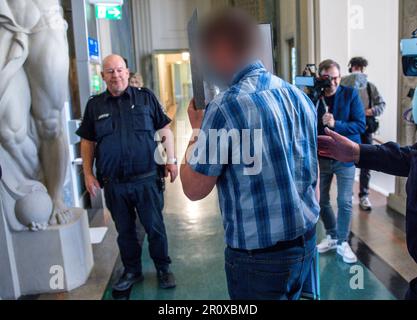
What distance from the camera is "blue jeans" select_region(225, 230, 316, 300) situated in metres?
0.89

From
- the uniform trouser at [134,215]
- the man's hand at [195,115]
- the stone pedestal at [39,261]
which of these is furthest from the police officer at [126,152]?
the man's hand at [195,115]

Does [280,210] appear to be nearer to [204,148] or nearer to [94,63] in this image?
[204,148]

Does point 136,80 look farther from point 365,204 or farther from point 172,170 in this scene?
point 365,204

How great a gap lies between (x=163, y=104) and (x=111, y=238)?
1078 mm

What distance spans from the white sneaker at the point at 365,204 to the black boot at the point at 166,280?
1.54m

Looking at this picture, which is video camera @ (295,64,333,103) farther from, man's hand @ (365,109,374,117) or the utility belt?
the utility belt

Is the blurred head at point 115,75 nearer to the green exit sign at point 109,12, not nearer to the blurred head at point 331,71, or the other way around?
the blurred head at point 331,71

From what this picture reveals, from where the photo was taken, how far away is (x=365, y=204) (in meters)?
2.82

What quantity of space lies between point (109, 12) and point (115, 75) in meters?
1.42

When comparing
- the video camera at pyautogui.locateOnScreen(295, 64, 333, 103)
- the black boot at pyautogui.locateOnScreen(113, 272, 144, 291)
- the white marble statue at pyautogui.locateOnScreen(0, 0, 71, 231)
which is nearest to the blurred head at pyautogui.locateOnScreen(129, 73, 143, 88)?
the white marble statue at pyautogui.locateOnScreen(0, 0, 71, 231)

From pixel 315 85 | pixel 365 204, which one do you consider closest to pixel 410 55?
pixel 315 85

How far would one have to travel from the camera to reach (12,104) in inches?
63.0

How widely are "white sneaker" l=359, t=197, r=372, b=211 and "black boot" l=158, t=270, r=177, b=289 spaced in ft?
5.05
